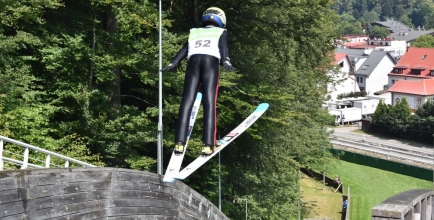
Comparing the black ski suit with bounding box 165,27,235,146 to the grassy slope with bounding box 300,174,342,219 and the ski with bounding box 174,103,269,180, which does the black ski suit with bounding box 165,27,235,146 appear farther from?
the grassy slope with bounding box 300,174,342,219

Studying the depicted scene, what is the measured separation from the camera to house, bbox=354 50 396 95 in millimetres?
94875

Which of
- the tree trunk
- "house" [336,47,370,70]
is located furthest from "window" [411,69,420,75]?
the tree trunk

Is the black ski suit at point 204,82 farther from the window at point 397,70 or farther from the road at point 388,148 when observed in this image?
the window at point 397,70

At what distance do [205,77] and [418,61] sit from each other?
280 ft

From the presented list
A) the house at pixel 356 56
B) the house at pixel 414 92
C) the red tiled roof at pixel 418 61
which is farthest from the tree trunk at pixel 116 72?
the house at pixel 356 56

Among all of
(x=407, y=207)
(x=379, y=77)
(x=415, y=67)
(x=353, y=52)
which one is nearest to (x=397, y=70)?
(x=415, y=67)

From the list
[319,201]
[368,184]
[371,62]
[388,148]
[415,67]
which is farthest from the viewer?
[371,62]

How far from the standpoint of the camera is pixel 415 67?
87.4m

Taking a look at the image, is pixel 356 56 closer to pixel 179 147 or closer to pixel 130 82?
pixel 130 82

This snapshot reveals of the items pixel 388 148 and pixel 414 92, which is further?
pixel 414 92

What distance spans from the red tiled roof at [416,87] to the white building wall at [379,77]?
1631cm

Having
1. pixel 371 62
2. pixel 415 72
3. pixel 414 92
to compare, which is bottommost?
pixel 414 92

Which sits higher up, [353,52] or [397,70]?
[353,52]

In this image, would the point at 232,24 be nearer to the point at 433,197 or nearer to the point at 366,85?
the point at 433,197
